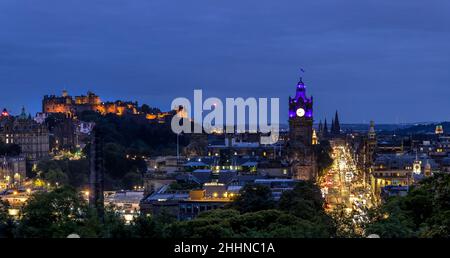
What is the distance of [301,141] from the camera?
130000 millimetres

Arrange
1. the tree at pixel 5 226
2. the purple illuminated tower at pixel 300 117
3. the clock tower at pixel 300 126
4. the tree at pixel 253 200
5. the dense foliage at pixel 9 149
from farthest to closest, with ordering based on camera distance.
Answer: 1. the purple illuminated tower at pixel 300 117
2. the dense foliage at pixel 9 149
3. the clock tower at pixel 300 126
4. the tree at pixel 253 200
5. the tree at pixel 5 226

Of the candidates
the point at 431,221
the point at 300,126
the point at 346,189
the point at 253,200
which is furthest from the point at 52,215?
the point at 300,126

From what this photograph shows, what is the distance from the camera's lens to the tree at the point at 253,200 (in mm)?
60562

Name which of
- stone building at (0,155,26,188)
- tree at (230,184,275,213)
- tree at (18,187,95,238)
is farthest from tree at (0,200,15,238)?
stone building at (0,155,26,188)

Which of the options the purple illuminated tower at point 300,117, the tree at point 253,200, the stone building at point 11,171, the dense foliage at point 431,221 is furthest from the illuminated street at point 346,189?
the stone building at point 11,171

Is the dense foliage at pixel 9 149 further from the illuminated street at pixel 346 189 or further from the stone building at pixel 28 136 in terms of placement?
the illuminated street at pixel 346 189

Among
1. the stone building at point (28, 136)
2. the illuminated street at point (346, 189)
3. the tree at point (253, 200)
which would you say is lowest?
the illuminated street at point (346, 189)

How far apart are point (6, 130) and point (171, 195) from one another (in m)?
84.5

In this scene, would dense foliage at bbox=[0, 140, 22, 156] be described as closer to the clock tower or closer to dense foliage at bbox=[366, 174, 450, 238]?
the clock tower

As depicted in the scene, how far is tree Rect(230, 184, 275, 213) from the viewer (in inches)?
2384

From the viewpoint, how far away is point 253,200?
60906mm

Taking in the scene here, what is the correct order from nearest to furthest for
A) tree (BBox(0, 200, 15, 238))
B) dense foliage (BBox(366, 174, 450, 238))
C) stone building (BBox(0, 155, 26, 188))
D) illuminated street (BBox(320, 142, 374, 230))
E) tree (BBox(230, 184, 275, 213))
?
dense foliage (BBox(366, 174, 450, 238)) < tree (BBox(0, 200, 15, 238)) < tree (BBox(230, 184, 275, 213)) < illuminated street (BBox(320, 142, 374, 230)) < stone building (BBox(0, 155, 26, 188))

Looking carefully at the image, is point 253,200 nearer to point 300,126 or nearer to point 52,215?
point 52,215
